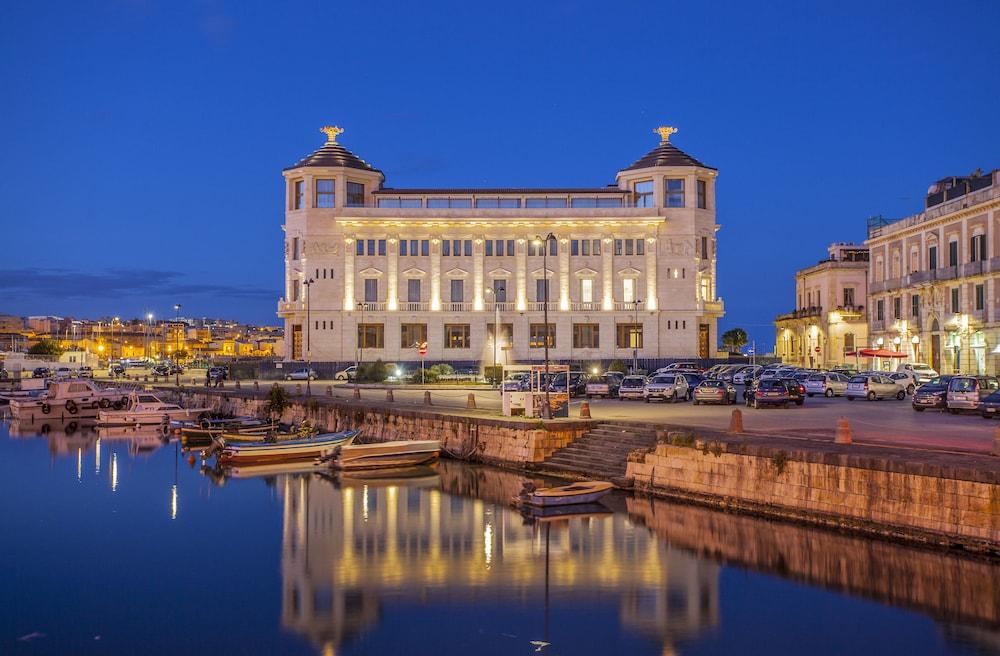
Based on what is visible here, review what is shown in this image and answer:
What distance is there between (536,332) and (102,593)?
218 feet

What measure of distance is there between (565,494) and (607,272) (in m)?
60.2

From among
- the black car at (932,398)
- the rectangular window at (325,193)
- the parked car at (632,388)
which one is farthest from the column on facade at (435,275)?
the black car at (932,398)

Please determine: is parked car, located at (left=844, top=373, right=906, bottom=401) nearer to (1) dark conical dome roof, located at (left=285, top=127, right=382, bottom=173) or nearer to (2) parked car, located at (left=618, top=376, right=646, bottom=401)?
(2) parked car, located at (left=618, top=376, right=646, bottom=401)

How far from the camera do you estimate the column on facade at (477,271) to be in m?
84.6

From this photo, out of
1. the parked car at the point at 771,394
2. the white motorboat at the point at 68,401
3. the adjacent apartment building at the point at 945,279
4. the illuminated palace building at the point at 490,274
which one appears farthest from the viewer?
the illuminated palace building at the point at 490,274

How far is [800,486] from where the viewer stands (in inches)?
885

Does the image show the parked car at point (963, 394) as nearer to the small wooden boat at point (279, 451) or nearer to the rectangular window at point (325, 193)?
the small wooden boat at point (279, 451)

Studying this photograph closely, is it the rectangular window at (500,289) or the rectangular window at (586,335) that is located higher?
the rectangular window at (500,289)

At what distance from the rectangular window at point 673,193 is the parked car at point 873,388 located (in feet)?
134

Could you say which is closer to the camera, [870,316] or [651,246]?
[870,316]

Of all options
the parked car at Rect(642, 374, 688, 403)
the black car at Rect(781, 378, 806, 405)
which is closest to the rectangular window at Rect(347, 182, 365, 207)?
the parked car at Rect(642, 374, 688, 403)

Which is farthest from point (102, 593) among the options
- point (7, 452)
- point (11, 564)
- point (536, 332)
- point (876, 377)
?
point (536, 332)

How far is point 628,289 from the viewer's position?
85.4 meters

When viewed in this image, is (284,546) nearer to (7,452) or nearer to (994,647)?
(994,647)
